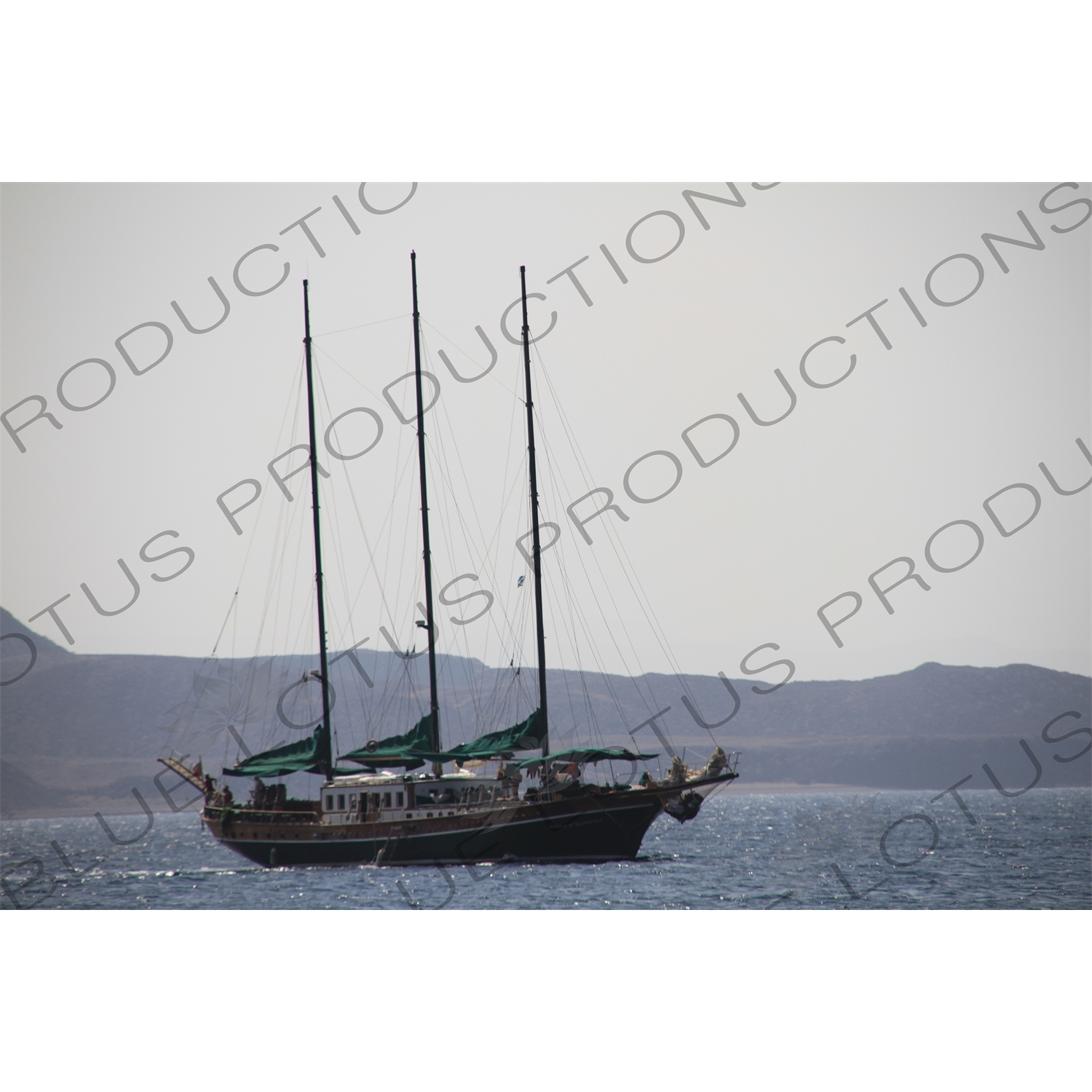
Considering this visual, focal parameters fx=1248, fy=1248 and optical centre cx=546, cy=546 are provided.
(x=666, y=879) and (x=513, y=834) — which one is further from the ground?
(x=513, y=834)

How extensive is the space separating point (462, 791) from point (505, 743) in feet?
8.17

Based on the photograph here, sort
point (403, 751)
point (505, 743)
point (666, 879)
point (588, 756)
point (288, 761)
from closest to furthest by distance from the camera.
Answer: point (666, 879), point (588, 756), point (505, 743), point (403, 751), point (288, 761)

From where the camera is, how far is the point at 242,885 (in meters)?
39.5

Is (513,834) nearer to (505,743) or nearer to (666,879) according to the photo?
(505,743)

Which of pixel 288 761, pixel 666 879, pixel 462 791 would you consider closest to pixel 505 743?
pixel 462 791

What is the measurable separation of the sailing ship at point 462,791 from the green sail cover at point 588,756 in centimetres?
6

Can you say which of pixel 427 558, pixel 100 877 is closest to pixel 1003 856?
pixel 427 558

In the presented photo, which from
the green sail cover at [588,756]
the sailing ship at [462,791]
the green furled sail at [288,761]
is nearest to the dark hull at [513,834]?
the sailing ship at [462,791]

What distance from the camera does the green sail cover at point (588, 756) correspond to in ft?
126

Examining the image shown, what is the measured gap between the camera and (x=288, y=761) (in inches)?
1668

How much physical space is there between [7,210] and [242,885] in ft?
69.8

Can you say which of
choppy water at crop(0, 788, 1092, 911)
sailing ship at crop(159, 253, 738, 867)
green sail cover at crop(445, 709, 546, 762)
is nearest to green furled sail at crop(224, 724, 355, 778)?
sailing ship at crop(159, 253, 738, 867)

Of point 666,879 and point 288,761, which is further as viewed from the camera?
point 288,761

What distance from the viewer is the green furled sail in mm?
42094
